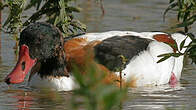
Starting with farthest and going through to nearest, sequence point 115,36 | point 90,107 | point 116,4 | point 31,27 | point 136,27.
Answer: point 116,4
point 136,27
point 115,36
point 31,27
point 90,107

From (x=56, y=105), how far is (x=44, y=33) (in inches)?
50.8

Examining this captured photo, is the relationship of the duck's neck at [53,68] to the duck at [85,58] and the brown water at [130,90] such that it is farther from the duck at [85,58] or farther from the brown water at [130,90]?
the brown water at [130,90]

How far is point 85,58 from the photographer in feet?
26.1

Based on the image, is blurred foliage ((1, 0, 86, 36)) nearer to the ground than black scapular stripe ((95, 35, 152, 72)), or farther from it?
farther from it

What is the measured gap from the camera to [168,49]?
902 centimetres

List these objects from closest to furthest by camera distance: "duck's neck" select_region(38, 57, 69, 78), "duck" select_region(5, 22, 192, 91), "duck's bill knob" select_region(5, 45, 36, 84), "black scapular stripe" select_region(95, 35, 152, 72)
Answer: "duck's bill knob" select_region(5, 45, 36, 84) < "duck" select_region(5, 22, 192, 91) < "black scapular stripe" select_region(95, 35, 152, 72) < "duck's neck" select_region(38, 57, 69, 78)

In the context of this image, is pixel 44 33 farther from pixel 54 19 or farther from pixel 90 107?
pixel 90 107

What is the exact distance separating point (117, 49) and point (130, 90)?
0.57 meters

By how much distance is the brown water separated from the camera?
23.1 feet

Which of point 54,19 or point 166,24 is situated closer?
point 54,19

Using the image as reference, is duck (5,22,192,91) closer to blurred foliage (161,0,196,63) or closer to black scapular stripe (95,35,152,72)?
black scapular stripe (95,35,152,72)

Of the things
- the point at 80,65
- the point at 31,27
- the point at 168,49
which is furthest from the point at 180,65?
the point at 31,27

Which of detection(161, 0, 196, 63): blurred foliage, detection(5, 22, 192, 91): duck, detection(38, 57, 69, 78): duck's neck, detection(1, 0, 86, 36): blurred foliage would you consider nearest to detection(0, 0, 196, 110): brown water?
detection(5, 22, 192, 91): duck

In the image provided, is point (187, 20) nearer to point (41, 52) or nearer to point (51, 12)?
point (41, 52)
